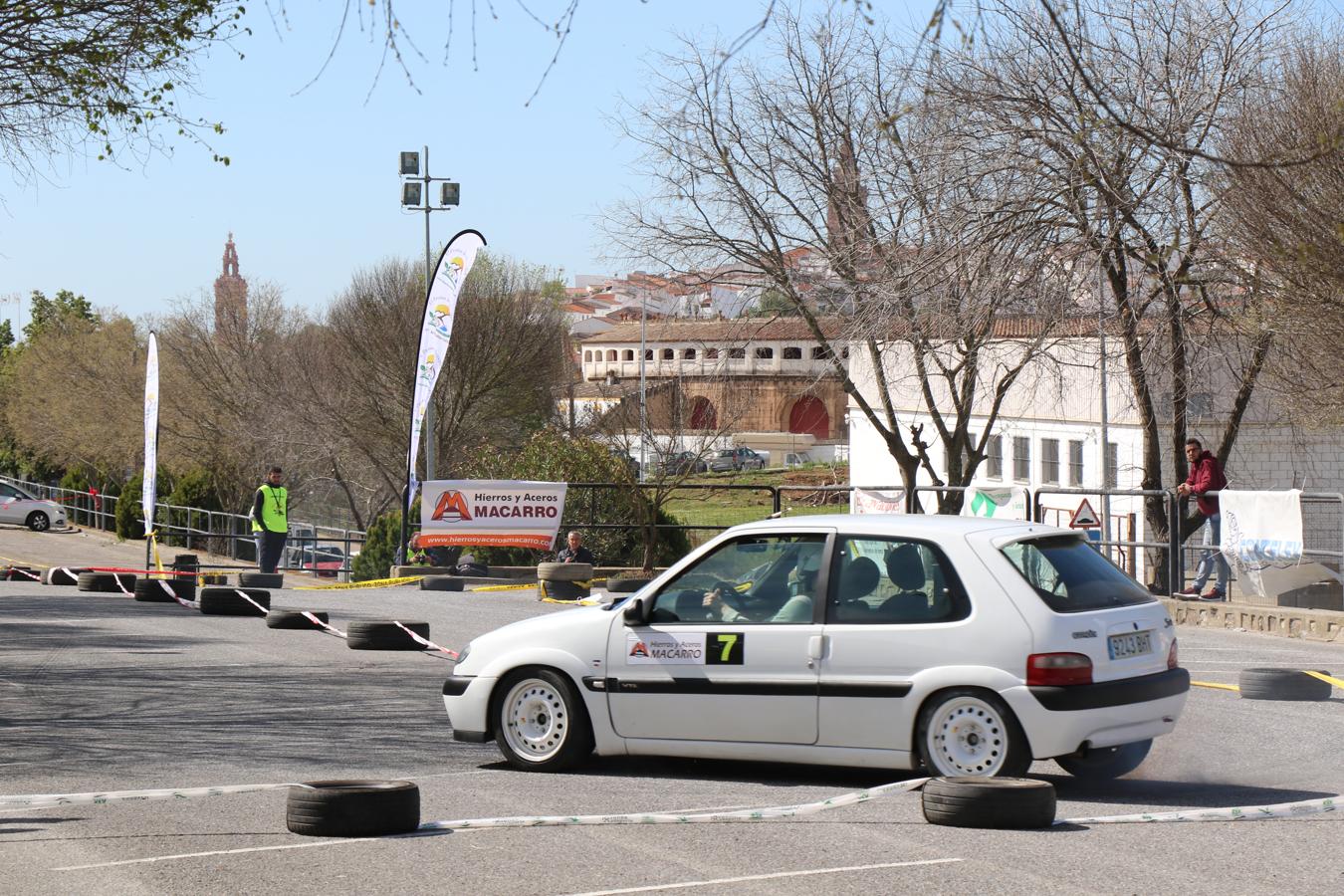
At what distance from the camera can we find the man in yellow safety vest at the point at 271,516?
2402 cm

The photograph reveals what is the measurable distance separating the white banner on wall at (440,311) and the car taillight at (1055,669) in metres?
19.0

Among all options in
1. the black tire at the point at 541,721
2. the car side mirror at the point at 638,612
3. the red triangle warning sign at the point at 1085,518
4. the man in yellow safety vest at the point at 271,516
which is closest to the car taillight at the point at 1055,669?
the car side mirror at the point at 638,612

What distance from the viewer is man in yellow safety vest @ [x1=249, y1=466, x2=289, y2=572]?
24.0 metres

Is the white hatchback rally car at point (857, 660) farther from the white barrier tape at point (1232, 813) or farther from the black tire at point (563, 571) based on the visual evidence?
the black tire at point (563, 571)

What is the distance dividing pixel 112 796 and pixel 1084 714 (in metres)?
4.67

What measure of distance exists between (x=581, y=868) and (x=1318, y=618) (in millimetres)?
12172

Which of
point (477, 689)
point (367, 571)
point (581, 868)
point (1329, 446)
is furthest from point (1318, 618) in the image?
point (367, 571)

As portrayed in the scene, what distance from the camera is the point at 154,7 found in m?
A: 13.4

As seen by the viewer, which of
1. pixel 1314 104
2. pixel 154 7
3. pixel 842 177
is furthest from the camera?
pixel 842 177

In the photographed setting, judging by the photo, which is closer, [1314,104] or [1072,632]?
[1072,632]

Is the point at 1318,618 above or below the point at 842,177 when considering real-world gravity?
below

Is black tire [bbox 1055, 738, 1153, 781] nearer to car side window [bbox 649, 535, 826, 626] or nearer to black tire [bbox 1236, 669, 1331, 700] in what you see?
car side window [bbox 649, 535, 826, 626]

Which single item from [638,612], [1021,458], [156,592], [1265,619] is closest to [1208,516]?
[1265,619]

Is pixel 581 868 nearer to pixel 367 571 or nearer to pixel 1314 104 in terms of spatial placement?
pixel 1314 104
